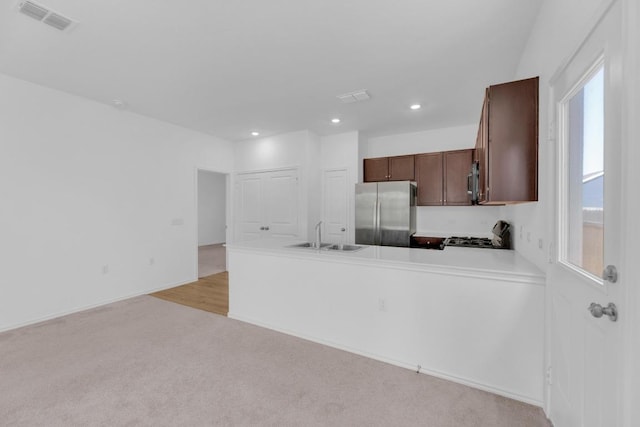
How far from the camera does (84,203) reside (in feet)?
11.7

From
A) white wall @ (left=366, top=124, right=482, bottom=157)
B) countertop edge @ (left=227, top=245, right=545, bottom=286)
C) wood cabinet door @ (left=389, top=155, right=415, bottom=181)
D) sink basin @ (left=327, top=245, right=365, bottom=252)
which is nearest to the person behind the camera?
countertop edge @ (left=227, top=245, right=545, bottom=286)

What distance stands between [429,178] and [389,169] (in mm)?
704

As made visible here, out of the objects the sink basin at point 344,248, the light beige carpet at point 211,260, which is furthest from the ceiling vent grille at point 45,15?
the light beige carpet at point 211,260

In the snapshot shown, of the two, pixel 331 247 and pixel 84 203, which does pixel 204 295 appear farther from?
pixel 331 247

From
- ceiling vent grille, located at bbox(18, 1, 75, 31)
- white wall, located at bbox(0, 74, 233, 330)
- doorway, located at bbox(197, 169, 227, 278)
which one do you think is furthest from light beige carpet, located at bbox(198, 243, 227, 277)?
ceiling vent grille, located at bbox(18, 1, 75, 31)

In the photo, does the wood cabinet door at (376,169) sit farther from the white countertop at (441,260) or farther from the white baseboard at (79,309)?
the white baseboard at (79,309)

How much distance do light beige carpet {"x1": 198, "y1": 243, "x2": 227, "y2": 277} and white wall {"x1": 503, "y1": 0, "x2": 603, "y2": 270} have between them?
513cm

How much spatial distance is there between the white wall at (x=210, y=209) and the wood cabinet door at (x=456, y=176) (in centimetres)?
689

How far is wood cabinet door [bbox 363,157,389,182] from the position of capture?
16.6 feet

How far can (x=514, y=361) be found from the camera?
189cm

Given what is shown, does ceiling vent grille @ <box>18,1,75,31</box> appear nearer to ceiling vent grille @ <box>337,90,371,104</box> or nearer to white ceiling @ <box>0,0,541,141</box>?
white ceiling @ <box>0,0,541,141</box>

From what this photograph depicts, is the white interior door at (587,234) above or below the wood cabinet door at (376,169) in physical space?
below

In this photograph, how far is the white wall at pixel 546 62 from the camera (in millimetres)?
1325

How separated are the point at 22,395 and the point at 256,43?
3138mm
